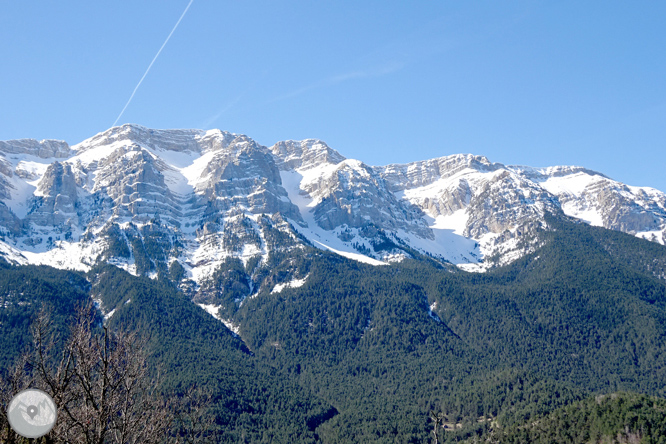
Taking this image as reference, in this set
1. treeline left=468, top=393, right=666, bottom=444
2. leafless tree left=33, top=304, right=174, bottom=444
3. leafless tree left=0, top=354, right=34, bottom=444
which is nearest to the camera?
leafless tree left=33, top=304, right=174, bottom=444

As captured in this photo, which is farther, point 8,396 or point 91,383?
point 8,396

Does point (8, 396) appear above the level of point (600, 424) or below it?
above

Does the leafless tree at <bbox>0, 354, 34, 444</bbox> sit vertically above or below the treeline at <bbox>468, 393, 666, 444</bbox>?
above

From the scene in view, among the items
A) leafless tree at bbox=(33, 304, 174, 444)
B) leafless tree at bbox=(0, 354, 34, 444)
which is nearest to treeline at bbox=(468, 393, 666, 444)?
leafless tree at bbox=(33, 304, 174, 444)

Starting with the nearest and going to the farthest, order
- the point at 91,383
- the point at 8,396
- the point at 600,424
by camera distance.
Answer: the point at 91,383
the point at 8,396
the point at 600,424

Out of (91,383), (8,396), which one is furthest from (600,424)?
(91,383)

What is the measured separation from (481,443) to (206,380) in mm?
84919

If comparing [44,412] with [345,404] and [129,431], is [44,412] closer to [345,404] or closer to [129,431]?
[129,431]

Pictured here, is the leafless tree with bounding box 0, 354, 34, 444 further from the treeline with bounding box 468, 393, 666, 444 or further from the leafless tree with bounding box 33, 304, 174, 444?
the treeline with bounding box 468, 393, 666, 444

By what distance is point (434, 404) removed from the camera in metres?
195

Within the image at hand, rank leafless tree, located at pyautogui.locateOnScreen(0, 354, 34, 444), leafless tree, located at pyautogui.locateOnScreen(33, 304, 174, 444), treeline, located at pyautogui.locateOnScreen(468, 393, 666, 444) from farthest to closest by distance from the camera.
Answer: treeline, located at pyautogui.locateOnScreen(468, 393, 666, 444)
leafless tree, located at pyautogui.locateOnScreen(0, 354, 34, 444)
leafless tree, located at pyautogui.locateOnScreen(33, 304, 174, 444)

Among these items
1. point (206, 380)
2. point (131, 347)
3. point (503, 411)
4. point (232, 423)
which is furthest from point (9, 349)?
point (131, 347)

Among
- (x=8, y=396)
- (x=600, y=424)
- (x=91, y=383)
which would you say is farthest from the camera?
(x=600, y=424)

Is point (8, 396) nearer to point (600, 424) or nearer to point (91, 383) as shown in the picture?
point (91, 383)
